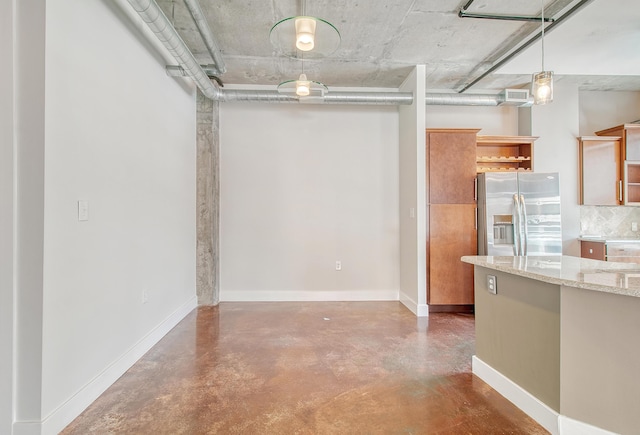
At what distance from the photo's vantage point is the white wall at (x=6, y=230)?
5.47 ft

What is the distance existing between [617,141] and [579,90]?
93 cm

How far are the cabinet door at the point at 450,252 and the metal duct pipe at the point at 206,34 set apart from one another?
309cm

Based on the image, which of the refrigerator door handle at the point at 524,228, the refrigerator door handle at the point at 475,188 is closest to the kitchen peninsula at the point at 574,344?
the refrigerator door handle at the point at 524,228

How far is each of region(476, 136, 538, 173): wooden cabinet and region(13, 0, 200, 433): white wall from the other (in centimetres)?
398

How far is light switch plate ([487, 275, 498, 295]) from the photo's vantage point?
7.42ft

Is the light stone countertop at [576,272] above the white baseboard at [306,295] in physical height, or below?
above

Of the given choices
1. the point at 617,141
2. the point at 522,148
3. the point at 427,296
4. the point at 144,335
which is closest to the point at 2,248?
the point at 144,335

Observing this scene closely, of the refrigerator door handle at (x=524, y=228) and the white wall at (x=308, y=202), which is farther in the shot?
the white wall at (x=308, y=202)

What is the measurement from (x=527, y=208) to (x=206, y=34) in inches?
160

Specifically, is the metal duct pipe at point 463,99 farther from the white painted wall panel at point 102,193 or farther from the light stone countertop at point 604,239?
the white painted wall panel at point 102,193

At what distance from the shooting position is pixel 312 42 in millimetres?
2066

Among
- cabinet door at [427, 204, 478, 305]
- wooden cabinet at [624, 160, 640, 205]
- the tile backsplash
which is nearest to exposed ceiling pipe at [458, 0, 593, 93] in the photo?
cabinet door at [427, 204, 478, 305]

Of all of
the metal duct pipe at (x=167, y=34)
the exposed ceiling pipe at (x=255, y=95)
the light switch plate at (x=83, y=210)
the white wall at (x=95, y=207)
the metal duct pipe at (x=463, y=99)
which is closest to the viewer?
the white wall at (x=95, y=207)

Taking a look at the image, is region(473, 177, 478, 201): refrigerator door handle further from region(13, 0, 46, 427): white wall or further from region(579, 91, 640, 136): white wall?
region(13, 0, 46, 427): white wall
